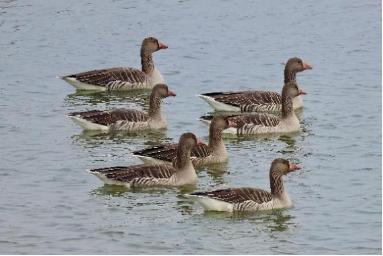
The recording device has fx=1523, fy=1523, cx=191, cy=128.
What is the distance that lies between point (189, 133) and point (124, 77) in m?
8.33

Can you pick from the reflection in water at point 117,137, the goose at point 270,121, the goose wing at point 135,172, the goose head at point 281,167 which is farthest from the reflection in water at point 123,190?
the goose at point 270,121

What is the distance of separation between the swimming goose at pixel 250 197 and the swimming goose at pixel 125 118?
569cm

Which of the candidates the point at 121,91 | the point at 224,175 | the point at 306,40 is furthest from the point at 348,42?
the point at 224,175

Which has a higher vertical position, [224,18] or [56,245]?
[224,18]

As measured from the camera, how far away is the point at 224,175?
2548 centimetres

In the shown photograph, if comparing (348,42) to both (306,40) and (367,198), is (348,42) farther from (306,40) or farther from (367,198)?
(367,198)

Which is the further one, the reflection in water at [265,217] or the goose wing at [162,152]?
the goose wing at [162,152]

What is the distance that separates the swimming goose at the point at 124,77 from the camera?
106 feet

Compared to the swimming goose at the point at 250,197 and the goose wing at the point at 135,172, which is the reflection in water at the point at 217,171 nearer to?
the goose wing at the point at 135,172

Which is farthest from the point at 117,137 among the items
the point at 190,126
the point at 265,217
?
the point at 265,217

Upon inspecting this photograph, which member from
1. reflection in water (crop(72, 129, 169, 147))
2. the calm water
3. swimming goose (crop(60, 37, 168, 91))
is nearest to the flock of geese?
swimming goose (crop(60, 37, 168, 91))

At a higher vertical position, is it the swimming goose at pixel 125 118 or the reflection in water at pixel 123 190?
the swimming goose at pixel 125 118

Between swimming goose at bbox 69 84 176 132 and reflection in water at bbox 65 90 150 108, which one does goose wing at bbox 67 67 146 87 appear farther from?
swimming goose at bbox 69 84 176 132

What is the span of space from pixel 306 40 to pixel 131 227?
1581 cm
